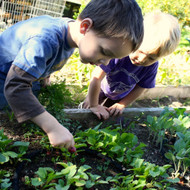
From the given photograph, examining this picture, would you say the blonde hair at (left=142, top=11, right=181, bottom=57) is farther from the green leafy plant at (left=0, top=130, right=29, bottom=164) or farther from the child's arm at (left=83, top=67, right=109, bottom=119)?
the green leafy plant at (left=0, top=130, right=29, bottom=164)

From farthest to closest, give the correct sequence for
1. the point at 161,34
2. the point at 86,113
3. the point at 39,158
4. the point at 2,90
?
the point at 86,113
the point at 2,90
the point at 161,34
the point at 39,158

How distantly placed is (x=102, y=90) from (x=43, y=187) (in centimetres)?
172

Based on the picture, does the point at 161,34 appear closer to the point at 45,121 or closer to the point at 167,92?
the point at 45,121

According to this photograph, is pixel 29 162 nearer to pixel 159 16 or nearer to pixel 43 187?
pixel 43 187

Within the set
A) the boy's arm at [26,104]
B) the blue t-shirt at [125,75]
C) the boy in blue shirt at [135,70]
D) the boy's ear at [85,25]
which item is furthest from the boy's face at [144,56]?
the boy's arm at [26,104]

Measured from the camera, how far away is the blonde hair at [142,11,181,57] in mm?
1973

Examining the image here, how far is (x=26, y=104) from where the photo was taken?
1.44m

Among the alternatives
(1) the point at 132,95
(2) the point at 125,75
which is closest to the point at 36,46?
(2) the point at 125,75

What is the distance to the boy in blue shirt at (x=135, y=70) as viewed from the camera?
201cm

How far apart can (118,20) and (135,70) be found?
1055 millimetres

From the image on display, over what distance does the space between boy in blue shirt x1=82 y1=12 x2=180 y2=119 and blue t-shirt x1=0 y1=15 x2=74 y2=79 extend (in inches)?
24.5

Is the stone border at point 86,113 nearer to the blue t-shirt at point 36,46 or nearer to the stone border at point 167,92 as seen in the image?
the blue t-shirt at point 36,46

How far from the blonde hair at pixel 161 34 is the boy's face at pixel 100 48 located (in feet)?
1.75

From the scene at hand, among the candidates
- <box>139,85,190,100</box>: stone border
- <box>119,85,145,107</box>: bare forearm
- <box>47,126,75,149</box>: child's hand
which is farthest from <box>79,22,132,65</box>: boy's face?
<box>139,85,190,100</box>: stone border
